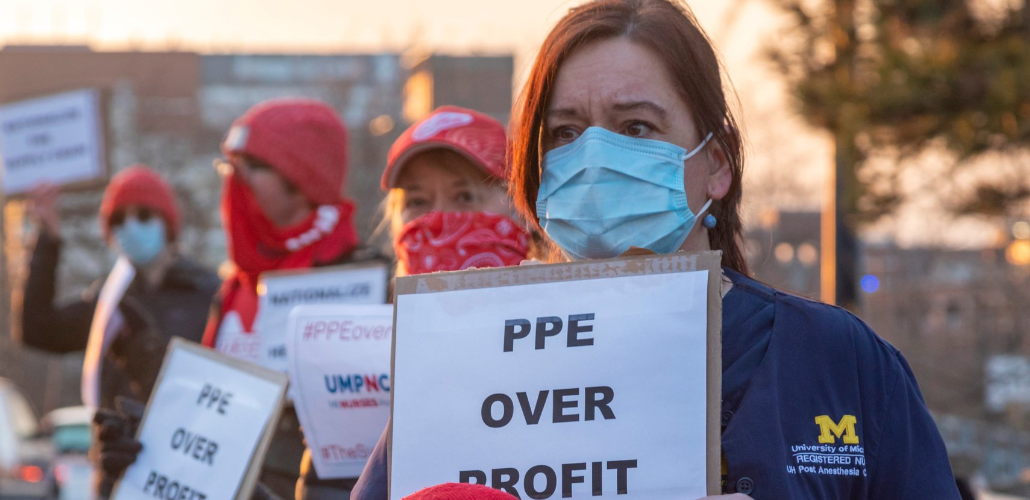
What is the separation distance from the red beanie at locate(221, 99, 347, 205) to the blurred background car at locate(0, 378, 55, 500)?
822cm

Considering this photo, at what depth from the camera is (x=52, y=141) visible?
819cm

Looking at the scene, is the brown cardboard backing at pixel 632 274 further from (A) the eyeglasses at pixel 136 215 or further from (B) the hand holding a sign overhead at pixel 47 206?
(B) the hand holding a sign overhead at pixel 47 206

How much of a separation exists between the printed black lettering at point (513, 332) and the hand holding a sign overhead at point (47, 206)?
201 inches

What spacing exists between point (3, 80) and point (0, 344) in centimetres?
4090

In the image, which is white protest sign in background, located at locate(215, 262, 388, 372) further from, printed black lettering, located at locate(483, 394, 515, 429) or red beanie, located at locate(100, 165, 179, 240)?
red beanie, located at locate(100, 165, 179, 240)

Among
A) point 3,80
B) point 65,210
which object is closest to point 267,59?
point 3,80

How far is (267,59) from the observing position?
82.3m

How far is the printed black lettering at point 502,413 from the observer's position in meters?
2.20

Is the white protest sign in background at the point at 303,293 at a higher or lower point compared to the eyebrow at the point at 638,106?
lower

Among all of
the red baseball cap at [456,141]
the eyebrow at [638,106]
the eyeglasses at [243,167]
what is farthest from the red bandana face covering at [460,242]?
the eyeglasses at [243,167]

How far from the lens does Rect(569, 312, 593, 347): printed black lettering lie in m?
2.21

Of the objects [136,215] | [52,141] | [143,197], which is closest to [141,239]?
[136,215]

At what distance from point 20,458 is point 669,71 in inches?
529

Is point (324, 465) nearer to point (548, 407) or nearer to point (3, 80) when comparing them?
point (548, 407)
